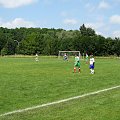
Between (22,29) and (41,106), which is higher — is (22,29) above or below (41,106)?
above

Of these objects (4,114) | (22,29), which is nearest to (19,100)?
(4,114)

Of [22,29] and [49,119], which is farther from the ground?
[22,29]

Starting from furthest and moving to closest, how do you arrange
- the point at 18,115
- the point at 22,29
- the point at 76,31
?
the point at 22,29 → the point at 76,31 → the point at 18,115

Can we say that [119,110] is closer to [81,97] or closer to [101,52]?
[81,97]

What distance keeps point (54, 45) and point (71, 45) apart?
235 inches

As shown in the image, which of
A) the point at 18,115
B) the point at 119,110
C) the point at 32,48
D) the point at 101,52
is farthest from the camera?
the point at 32,48

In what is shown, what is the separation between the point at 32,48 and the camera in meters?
138

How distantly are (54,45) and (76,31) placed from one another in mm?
34446

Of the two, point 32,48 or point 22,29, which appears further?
point 22,29

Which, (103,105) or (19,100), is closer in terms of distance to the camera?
(103,105)

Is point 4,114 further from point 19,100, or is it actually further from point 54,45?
point 54,45

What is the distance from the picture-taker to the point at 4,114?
11039 mm

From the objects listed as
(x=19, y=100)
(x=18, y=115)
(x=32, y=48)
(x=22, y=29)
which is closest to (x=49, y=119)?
(x=18, y=115)

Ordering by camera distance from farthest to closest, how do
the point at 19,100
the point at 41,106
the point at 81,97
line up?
the point at 81,97 < the point at 19,100 < the point at 41,106
